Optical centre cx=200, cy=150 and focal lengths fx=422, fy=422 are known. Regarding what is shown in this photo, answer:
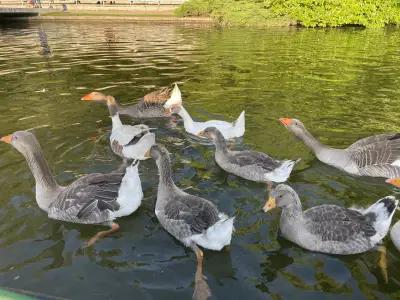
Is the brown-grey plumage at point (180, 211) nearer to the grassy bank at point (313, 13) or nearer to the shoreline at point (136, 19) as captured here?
the grassy bank at point (313, 13)

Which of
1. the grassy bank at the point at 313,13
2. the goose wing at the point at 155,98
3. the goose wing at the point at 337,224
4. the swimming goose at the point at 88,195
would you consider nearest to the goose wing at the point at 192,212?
the swimming goose at the point at 88,195

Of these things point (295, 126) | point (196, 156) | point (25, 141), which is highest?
point (25, 141)

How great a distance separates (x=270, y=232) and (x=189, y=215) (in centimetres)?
133

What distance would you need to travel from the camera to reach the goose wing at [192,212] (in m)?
6.04

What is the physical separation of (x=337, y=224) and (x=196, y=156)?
4046 mm

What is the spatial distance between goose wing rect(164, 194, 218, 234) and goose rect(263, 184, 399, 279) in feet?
2.85

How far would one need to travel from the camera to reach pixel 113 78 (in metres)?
17.0

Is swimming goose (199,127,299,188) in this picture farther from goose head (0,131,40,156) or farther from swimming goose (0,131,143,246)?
goose head (0,131,40,156)

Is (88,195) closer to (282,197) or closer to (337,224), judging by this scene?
(282,197)

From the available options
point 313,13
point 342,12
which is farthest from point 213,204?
point 342,12

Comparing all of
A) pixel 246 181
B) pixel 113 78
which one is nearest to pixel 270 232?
pixel 246 181

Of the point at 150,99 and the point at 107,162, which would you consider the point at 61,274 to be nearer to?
the point at 107,162

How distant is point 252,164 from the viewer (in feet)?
26.2

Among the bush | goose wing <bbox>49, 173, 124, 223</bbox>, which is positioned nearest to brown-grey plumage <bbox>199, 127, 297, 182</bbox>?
goose wing <bbox>49, 173, 124, 223</bbox>
